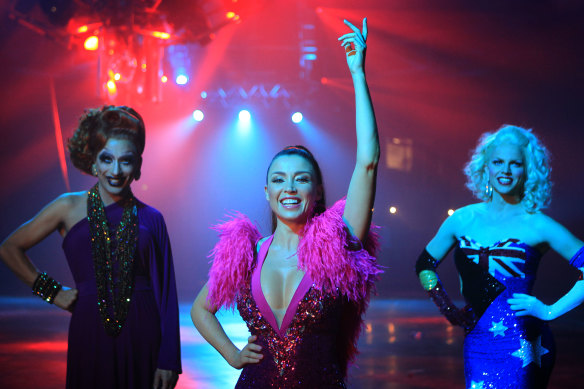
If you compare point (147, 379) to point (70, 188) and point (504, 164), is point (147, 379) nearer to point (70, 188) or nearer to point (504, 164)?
point (504, 164)

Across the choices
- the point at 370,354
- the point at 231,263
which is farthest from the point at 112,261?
the point at 370,354

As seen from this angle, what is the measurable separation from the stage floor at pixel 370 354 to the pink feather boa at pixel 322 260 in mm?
2828

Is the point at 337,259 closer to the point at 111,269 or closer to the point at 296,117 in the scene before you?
the point at 111,269

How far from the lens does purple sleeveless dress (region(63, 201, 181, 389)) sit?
2.66 m

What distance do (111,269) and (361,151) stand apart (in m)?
1.35

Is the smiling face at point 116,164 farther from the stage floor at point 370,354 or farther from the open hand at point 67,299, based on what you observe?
the stage floor at point 370,354

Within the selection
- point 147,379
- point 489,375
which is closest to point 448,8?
point 489,375

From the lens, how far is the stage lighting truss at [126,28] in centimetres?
794

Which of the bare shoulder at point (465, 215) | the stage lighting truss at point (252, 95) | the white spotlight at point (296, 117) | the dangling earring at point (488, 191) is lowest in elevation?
Answer: the bare shoulder at point (465, 215)

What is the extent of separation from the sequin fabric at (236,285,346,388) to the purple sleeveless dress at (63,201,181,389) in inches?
28.3

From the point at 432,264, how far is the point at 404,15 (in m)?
8.20

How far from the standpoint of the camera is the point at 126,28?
27.3 feet

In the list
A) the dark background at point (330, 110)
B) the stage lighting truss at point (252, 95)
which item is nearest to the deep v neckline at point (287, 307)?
the dark background at point (330, 110)

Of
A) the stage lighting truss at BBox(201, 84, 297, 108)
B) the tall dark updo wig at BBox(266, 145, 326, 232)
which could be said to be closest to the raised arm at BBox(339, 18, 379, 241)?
the tall dark updo wig at BBox(266, 145, 326, 232)
